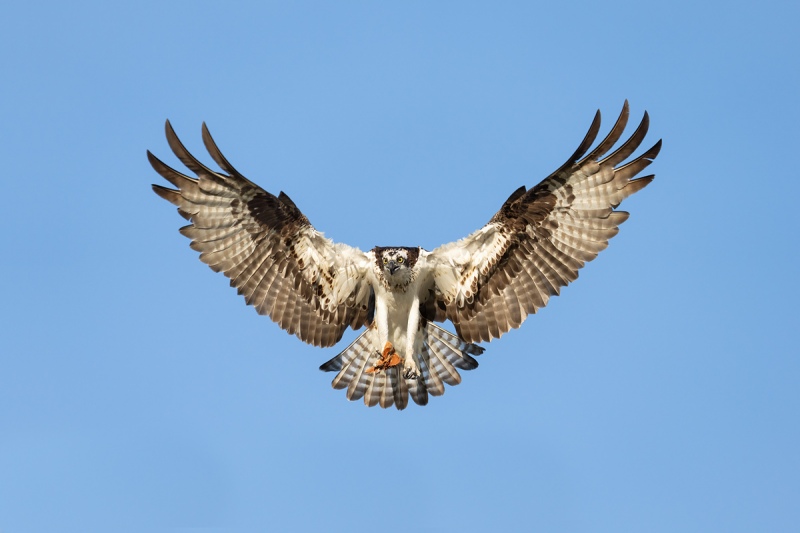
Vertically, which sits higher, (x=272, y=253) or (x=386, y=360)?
(x=272, y=253)

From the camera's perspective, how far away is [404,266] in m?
16.6

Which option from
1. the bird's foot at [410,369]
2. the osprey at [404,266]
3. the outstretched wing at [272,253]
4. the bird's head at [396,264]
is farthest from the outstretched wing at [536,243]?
the outstretched wing at [272,253]

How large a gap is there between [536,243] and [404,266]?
66.4 inches

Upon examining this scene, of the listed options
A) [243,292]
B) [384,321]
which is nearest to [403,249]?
[384,321]

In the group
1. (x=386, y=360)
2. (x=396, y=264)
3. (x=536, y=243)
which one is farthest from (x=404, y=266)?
(x=536, y=243)

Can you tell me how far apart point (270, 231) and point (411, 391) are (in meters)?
2.73

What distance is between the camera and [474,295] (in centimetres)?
1712

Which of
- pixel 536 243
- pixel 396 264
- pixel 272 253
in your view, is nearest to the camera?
pixel 396 264

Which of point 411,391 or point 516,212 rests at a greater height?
point 516,212

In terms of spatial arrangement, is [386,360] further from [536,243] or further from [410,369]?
[536,243]

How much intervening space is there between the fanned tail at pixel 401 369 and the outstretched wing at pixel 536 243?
276 mm

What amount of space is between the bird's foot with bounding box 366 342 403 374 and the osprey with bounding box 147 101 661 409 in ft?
0.06

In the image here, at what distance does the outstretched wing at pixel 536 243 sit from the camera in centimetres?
1645

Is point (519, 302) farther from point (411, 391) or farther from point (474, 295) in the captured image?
point (411, 391)
